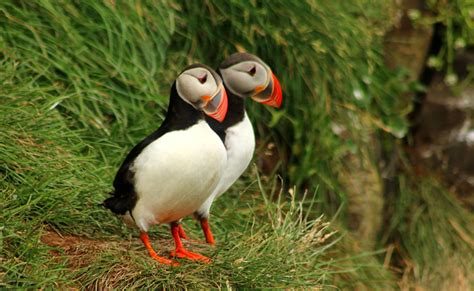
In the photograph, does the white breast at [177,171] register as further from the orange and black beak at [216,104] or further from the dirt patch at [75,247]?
the dirt patch at [75,247]

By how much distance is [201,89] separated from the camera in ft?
11.6

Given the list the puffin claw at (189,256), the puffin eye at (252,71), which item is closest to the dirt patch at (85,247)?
the puffin claw at (189,256)

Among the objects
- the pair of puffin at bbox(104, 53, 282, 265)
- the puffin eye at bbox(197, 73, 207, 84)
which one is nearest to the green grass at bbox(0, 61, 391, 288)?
the pair of puffin at bbox(104, 53, 282, 265)

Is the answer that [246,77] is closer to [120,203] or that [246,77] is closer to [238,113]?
[238,113]

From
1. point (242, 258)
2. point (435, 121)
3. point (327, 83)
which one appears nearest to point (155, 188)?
point (242, 258)

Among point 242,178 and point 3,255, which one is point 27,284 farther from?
point 242,178

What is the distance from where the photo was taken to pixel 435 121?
654cm

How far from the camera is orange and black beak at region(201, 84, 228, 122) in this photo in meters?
3.55

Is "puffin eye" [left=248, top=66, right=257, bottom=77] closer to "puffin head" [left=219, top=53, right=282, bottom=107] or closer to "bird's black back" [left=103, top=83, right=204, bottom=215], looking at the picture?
"puffin head" [left=219, top=53, right=282, bottom=107]

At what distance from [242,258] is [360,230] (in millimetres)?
2334

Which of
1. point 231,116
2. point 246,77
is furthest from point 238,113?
point 246,77

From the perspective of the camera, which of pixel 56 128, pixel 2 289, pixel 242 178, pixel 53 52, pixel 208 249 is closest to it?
pixel 2 289

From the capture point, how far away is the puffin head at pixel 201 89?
3537mm

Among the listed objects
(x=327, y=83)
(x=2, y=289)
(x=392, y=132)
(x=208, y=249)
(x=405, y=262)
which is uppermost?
(x=2, y=289)
